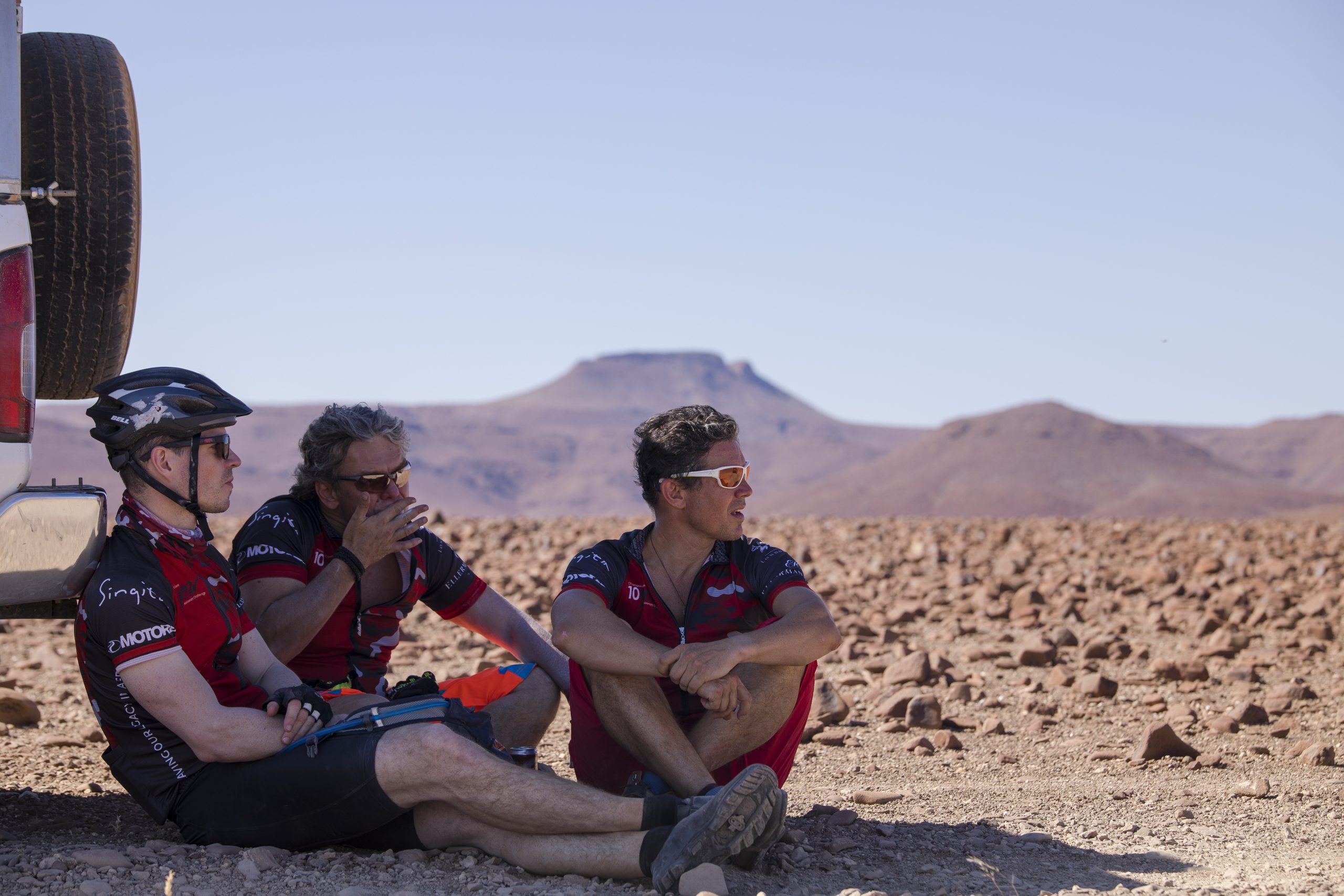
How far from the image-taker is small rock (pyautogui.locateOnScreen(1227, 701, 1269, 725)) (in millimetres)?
6180

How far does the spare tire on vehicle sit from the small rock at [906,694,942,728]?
3835mm

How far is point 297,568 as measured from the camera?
13.7 ft

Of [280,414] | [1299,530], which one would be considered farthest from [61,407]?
[1299,530]

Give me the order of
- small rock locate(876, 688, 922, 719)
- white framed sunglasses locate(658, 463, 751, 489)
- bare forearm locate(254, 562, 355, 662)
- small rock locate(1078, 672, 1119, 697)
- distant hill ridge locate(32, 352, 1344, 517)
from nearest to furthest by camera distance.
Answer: bare forearm locate(254, 562, 355, 662)
white framed sunglasses locate(658, 463, 751, 489)
small rock locate(876, 688, 922, 719)
small rock locate(1078, 672, 1119, 697)
distant hill ridge locate(32, 352, 1344, 517)

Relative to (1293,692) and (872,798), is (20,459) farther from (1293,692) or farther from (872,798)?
(1293,692)

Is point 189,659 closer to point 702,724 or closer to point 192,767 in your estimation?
point 192,767

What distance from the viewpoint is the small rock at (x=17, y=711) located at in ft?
19.8

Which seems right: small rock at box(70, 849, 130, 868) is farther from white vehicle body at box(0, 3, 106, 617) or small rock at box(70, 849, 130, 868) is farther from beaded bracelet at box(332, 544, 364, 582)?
beaded bracelet at box(332, 544, 364, 582)

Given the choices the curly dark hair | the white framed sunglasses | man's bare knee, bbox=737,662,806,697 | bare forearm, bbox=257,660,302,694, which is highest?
the curly dark hair

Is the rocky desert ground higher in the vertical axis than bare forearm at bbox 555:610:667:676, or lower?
lower

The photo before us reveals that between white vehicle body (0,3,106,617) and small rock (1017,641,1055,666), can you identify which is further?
small rock (1017,641,1055,666)

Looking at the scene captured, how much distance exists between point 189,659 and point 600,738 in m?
1.28

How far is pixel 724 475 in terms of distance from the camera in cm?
423

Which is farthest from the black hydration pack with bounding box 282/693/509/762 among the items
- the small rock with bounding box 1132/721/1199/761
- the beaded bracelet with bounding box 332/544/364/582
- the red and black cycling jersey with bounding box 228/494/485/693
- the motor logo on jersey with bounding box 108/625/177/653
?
the small rock with bounding box 1132/721/1199/761
